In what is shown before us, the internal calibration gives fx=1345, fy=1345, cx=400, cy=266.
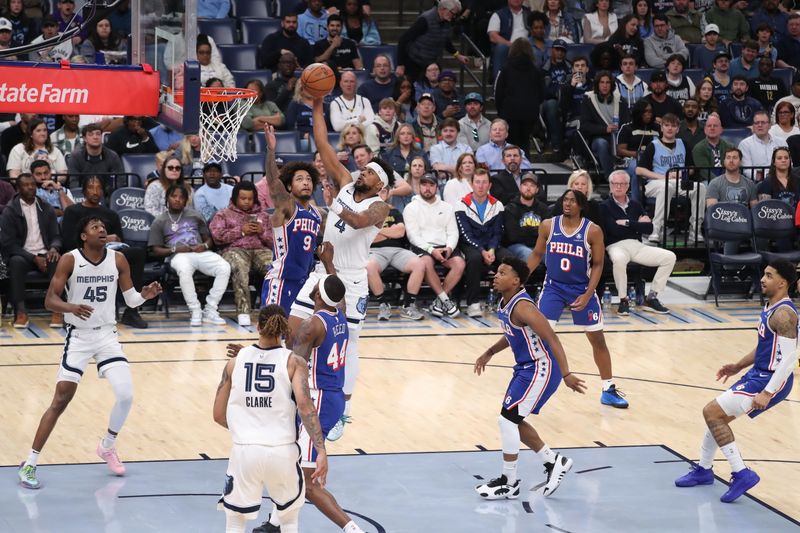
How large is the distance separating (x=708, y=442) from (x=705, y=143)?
817 cm

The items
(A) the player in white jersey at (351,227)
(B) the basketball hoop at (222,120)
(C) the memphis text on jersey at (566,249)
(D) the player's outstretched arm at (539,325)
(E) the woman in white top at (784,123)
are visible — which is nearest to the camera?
(D) the player's outstretched arm at (539,325)

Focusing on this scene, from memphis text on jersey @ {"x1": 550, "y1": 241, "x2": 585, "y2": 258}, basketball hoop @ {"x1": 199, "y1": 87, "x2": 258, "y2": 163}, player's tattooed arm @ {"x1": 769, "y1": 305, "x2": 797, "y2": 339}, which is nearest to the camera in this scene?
player's tattooed arm @ {"x1": 769, "y1": 305, "x2": 797, "y2": 339}

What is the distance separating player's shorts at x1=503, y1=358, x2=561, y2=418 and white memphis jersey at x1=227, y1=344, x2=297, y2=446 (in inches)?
82.7

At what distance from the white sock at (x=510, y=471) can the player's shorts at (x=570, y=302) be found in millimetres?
2339

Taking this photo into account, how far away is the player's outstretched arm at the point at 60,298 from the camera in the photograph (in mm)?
8906

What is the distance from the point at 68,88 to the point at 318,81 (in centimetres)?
223

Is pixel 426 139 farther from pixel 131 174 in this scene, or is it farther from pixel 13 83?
pixel 13 83

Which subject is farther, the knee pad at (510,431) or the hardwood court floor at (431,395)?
the hardwood court floor at (431,395)

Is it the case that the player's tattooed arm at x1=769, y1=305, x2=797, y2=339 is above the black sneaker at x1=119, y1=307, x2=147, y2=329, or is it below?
above

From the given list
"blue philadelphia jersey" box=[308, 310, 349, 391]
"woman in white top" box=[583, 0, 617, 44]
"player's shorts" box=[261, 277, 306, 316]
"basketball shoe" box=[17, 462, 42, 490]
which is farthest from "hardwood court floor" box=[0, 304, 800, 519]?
"woman in white top" box=[583, 0, 617, 44]

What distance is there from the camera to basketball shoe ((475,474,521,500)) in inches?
350

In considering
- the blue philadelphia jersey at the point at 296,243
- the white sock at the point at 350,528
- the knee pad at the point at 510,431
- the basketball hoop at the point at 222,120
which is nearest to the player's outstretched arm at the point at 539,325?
the knee pad at the point at 510,431

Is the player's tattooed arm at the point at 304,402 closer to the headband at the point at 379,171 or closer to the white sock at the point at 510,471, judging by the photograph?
the white sock at the point at 510,471

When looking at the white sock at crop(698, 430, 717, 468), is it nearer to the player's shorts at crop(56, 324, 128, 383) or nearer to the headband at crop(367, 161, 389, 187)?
the headband at crop(367, 161, 389, 187)
